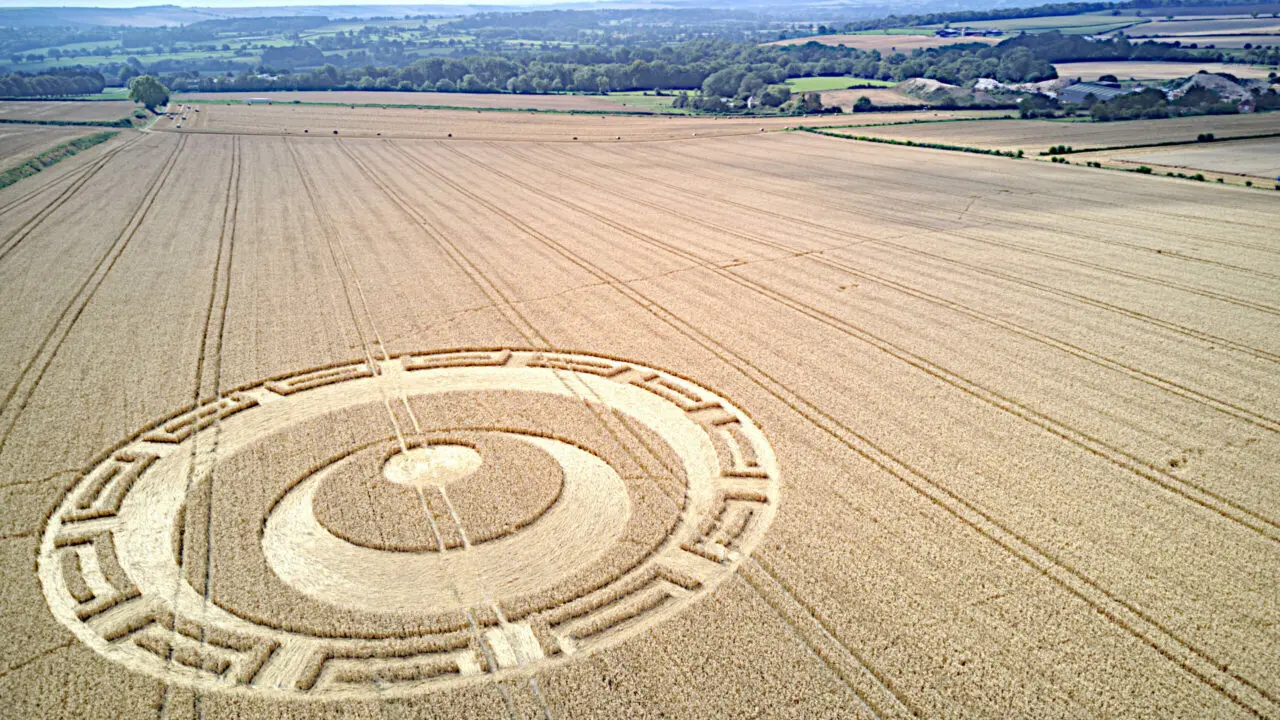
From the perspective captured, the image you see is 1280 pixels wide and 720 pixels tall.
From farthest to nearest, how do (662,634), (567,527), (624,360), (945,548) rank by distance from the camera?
(624,360) → (567,527) → (945,548) → (662,634)

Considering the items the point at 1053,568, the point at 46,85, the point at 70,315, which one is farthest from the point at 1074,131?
the point at 46,85

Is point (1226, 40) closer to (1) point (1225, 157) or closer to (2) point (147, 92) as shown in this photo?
(1) point (1225, 157)

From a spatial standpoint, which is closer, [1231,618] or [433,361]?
[1231,618]

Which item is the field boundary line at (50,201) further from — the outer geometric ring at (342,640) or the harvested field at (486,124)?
the outer geometric ring at (342,640)

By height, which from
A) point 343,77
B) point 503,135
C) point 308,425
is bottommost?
point 308,425

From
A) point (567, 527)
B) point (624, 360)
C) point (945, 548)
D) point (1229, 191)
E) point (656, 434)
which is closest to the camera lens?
point (945, 548)

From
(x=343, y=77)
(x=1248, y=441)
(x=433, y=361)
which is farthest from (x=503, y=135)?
(x=343, y=77)

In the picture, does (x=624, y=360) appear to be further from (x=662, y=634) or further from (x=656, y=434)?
(x=662, y=634)

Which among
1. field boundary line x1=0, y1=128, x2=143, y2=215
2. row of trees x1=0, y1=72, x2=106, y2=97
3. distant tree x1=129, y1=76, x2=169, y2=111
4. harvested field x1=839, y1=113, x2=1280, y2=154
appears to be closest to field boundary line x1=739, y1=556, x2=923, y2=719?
field boundary line x1=0, y1=128, x2=143, y2=215
